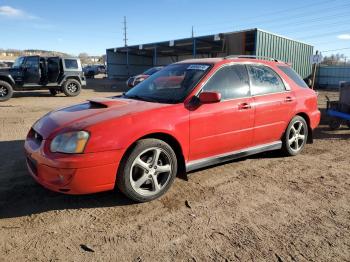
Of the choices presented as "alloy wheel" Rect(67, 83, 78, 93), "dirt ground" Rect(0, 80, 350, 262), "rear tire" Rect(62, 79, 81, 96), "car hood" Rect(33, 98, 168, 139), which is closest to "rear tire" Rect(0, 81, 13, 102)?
"rear tire" Rect(62, 79, 81, 96)

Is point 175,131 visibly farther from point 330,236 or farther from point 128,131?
point 330,236

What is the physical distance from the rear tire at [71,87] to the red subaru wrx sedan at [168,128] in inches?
494

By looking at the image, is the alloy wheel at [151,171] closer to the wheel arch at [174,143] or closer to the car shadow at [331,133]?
the wheel arch at [174,143]

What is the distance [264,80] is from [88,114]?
277cm

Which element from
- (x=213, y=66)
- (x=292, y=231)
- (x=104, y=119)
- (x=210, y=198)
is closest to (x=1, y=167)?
(x=104, y=119)

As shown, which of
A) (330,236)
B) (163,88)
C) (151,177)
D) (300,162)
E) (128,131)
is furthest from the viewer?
(300,162)

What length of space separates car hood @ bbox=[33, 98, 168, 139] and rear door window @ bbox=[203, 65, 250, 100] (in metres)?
0.87

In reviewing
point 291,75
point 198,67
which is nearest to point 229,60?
point 198,67

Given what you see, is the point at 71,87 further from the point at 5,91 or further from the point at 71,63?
the point at 5,91

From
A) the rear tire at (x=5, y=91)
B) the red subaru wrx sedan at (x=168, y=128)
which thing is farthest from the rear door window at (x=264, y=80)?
the rear tire at (x=5, y=91)

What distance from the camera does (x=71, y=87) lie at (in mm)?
16547

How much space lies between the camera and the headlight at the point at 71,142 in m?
3.17

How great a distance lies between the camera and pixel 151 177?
3.62 metres

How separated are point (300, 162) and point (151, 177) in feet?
9.04
